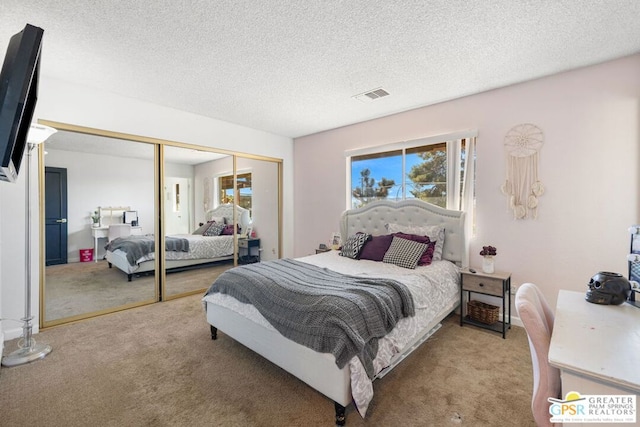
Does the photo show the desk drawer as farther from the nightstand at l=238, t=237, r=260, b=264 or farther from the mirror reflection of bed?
the mirror reflection of bed

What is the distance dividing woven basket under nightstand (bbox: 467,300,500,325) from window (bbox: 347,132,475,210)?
44.2 inches

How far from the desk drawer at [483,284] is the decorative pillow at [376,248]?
0.91m

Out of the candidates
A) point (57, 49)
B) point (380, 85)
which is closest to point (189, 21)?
point (57, 49)

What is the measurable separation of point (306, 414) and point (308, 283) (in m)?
0.85

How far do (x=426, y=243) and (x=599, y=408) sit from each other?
2281 millimetres

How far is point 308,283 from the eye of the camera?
7.25 ft

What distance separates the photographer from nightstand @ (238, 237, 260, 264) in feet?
15.7

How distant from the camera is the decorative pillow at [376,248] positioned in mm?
3359

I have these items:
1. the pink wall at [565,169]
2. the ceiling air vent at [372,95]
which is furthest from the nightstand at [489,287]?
the ceiling air vent at [372,95]

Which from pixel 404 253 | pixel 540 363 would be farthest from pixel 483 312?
pixel 540 363

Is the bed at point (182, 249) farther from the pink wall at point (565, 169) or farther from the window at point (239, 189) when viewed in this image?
the pink wall at point (565, 169)

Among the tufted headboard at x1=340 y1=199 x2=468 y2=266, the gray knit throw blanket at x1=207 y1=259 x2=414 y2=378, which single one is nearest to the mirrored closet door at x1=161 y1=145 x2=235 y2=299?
the gray knit throw blanket at x1=207 y1=259 x2=414 y2=378

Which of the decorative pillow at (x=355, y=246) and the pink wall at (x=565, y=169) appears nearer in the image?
the pink wall at (x=565, y=169)

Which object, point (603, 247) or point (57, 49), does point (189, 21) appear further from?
point (603, 247)
